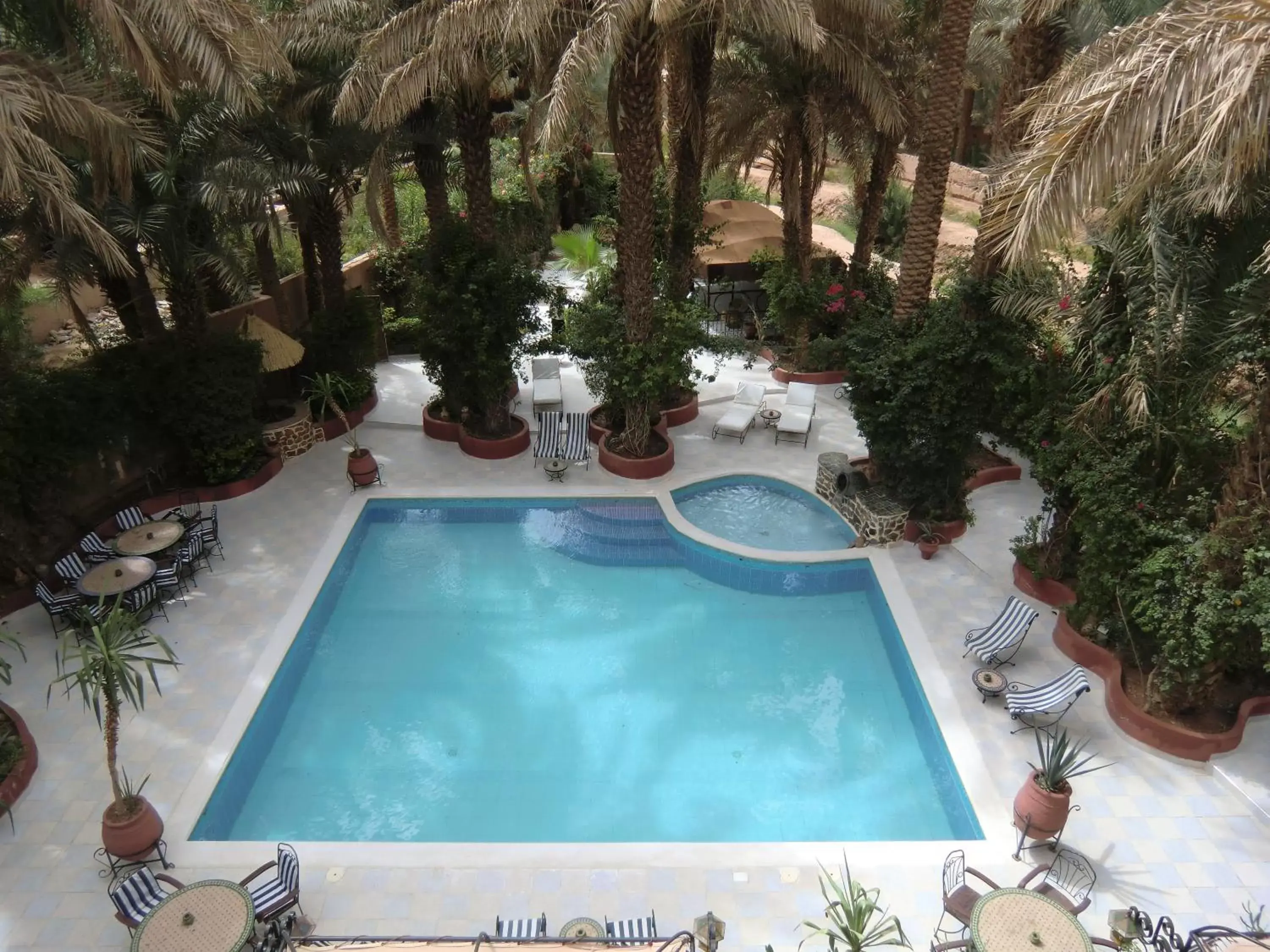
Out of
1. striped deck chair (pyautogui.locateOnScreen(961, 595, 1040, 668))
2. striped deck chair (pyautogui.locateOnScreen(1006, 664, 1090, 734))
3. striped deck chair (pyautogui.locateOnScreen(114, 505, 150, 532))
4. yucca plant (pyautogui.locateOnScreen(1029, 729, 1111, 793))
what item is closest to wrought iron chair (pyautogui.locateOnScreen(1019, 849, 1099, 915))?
yucca plant (pyautogui.locateOnScreen(1029, 729, 1111, 793))

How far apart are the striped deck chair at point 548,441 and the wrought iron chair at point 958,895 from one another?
31.4 feet

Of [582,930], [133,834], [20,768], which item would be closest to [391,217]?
[20,768]

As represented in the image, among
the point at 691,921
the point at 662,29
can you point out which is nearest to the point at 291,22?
the point at 662,29

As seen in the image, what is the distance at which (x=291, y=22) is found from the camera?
1344 centimetres

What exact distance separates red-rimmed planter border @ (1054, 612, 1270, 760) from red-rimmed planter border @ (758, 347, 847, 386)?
920 cm

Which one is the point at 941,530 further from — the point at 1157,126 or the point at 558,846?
the point at 558,846

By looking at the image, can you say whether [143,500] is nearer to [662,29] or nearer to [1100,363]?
[662,29]

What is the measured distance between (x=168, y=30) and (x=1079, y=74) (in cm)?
1071

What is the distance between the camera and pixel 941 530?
42.2ft

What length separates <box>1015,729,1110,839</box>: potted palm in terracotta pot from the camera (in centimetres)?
791

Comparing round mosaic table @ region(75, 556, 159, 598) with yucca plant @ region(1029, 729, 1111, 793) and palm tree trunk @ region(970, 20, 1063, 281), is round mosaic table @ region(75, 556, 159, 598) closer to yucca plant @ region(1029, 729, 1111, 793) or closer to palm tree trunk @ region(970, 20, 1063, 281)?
yucca plant @ region(1029, 729, 1111, 793)

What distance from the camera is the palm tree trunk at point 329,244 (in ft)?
50.9

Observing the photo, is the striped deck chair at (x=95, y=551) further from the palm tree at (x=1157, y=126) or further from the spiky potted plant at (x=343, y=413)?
the palm tree at (x=1157, y=126)

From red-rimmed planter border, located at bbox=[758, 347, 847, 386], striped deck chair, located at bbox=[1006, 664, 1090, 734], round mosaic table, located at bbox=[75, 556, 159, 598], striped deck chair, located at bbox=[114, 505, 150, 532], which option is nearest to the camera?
striped deck chair, located at bbox=[1006, 664, 1090, 734]
